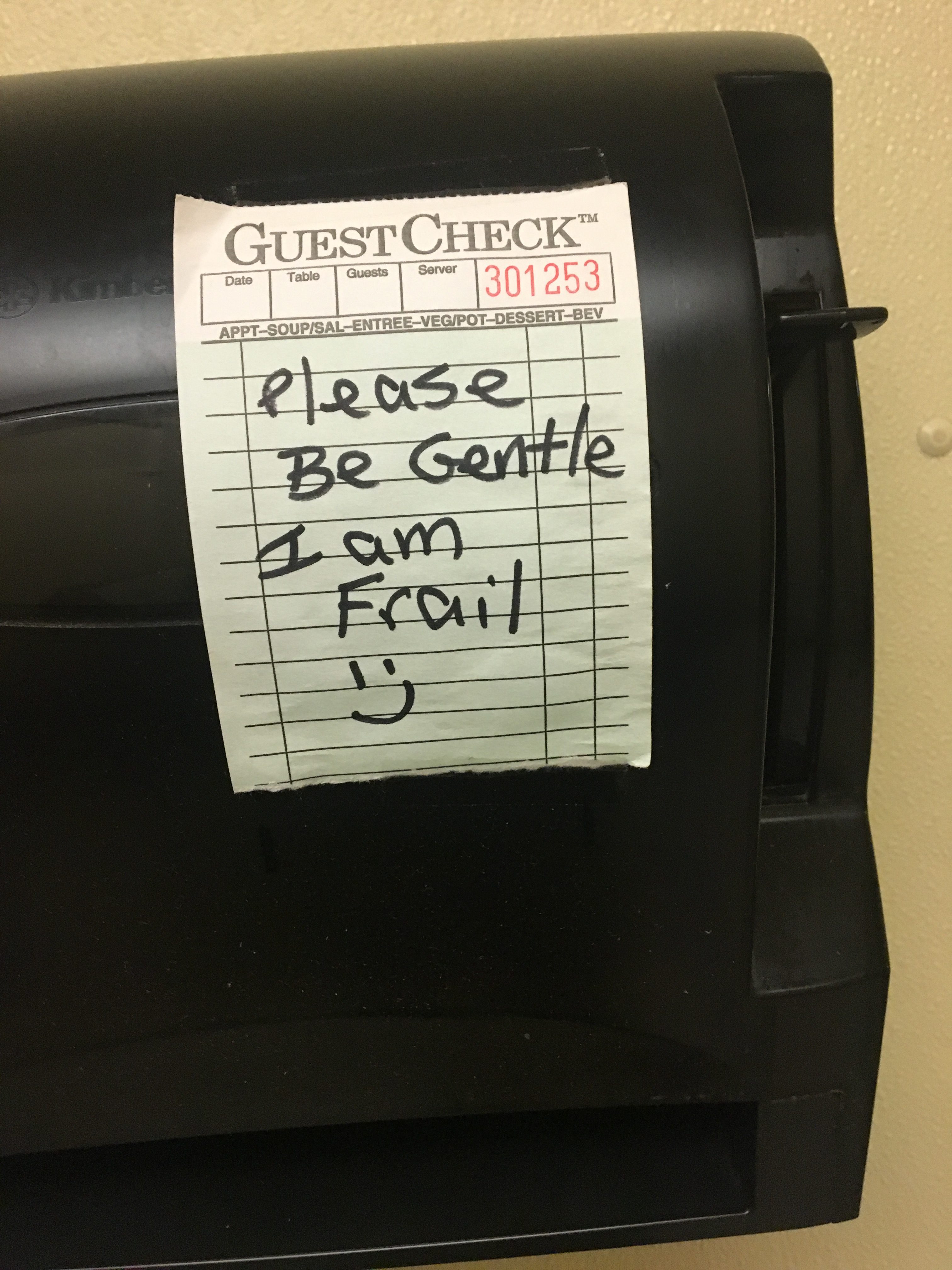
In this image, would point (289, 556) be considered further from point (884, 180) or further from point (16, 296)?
point (884, 180)

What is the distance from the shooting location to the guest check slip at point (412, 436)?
0.31 m

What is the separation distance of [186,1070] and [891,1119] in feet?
1.75

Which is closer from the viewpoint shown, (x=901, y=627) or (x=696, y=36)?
(x=696, y=36)

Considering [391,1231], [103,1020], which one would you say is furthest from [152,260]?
[391,1231]

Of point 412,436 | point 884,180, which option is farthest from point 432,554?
point 884,180

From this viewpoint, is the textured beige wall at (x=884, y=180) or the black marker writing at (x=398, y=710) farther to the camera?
the textured beige wall at (x=884, y=180)

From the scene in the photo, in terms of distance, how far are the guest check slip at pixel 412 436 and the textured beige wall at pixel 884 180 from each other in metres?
0.24

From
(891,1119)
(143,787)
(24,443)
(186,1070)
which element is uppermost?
(24,443)

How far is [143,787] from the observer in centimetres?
35

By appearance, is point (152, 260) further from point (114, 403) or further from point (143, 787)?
point (143, 787)

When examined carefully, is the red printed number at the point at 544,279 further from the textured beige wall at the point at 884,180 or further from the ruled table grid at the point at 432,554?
the textured beige wall at the point at 884,180

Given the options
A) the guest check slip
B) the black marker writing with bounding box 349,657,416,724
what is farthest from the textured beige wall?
the black marker writing with bounding box 349,657,416,724

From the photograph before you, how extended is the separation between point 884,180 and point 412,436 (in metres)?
0.38

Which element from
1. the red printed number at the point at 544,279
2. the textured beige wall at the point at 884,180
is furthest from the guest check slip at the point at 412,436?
the textured beige wall at the point at 884,180
